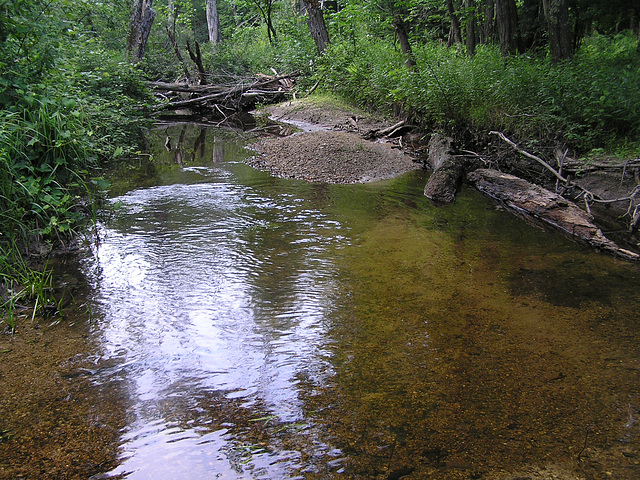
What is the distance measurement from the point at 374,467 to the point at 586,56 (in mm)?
9860

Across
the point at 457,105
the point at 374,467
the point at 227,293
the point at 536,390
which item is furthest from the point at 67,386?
the point at 457,105

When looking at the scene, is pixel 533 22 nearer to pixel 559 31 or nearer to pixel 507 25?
pixel 507 25

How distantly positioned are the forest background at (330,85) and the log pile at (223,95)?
3.25 feet

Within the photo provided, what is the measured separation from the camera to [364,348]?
3.38 metres

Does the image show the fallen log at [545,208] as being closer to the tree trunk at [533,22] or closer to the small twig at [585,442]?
the small twig at [585,442]

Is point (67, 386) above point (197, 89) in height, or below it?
below

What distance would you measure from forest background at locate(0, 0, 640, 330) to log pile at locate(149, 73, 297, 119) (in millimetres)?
992

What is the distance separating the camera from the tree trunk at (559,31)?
8.91 meters

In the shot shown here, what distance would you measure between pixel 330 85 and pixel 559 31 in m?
7.39

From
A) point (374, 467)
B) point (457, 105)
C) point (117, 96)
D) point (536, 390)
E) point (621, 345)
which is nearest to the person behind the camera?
point (374, 467)

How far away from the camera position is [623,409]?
2.70 metres

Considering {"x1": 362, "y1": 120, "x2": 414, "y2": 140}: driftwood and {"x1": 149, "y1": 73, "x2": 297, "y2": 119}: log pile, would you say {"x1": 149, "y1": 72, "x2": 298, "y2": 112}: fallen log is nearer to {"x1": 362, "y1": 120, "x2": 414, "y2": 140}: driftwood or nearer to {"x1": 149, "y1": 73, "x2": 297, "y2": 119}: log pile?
{"x1": 149, "y1": 73, "x2": 297, "y2": 119}: log pile

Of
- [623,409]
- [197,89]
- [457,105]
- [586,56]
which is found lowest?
[623,409]

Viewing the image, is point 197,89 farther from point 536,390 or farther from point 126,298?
point 536,390
